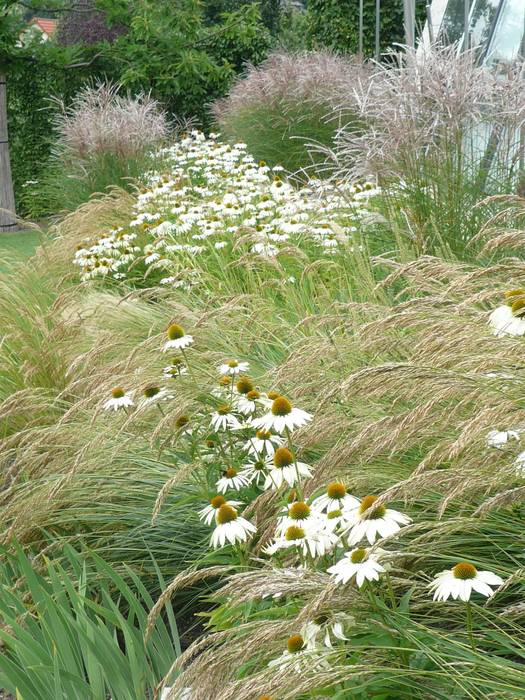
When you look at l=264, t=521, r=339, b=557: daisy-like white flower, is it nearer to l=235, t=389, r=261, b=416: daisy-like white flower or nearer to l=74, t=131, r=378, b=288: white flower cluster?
l=235, t=389, r=261, b=416: daisy-like white flower

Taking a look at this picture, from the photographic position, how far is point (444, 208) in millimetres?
4566

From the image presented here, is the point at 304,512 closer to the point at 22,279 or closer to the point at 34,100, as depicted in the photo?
the point at 22,279

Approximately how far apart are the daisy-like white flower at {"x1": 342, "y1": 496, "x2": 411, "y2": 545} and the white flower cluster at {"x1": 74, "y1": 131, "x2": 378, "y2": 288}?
270 cm

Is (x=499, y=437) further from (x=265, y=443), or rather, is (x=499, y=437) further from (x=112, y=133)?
(x=112, y=133)

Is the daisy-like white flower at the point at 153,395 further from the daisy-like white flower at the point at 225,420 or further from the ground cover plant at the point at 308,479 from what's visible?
the daisy-like white flower at the point at 225,420

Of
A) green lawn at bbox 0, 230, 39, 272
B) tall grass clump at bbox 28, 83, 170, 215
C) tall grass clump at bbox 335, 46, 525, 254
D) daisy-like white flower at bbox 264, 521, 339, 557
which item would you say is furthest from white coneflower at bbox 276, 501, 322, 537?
green lawn at bbox 0, 230, 39, 272

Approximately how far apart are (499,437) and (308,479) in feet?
1.91

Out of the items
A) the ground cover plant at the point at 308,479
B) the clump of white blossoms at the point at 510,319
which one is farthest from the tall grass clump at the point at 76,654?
the clump of white blossoms at the point at 510,319

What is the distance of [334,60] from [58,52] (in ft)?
13.1

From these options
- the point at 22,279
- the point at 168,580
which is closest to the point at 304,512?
the point at 168,580

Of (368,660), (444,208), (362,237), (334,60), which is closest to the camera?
Answer: (368,660)

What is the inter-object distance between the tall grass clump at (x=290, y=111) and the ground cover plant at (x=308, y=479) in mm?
5564

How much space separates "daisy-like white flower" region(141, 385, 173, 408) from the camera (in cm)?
258

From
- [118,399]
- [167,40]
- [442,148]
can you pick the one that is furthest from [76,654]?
[167,40]
